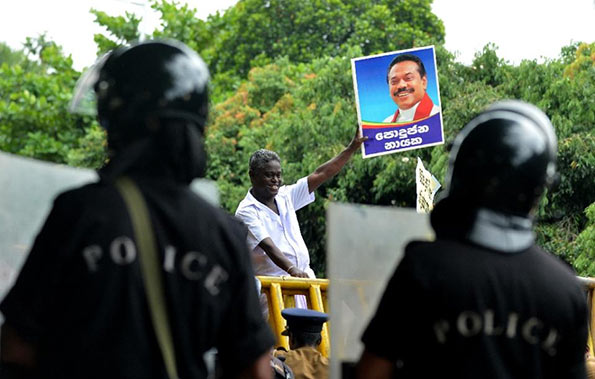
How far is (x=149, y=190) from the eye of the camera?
2.77m

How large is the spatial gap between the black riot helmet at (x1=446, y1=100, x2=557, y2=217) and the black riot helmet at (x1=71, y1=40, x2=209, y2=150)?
0.67m

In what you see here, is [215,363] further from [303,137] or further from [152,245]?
[303,137]

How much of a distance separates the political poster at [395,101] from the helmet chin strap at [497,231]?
558 cm

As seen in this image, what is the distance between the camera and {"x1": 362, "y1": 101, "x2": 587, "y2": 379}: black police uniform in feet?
9.38

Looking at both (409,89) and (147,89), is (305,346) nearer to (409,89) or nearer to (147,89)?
(409,89)

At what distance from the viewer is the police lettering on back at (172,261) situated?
266cm

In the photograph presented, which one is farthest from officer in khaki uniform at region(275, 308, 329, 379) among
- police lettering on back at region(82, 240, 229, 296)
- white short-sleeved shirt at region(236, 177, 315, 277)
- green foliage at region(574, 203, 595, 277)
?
green foliage at region(574, 203, 595, 277)

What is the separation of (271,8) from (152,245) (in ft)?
134

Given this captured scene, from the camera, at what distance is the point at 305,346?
20.7ft

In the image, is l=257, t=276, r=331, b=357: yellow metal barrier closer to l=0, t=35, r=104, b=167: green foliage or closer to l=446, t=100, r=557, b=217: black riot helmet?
l=446, t=100, r=557, b=217: black riot helmet

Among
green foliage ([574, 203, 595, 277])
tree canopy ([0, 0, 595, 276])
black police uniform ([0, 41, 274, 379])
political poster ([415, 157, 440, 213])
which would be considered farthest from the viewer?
tree canopy ([0, 0, 595, 276])

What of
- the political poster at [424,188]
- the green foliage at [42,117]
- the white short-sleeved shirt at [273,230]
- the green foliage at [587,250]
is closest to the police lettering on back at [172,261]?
the white short-sleeved shirt at [273,230]

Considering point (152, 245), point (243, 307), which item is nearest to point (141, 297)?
point (152, 245)

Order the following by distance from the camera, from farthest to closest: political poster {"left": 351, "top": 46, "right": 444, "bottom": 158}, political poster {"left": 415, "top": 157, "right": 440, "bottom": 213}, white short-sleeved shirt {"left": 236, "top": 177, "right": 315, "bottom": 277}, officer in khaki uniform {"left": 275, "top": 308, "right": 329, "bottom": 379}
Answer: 1. political poster {"left": 415, "top": 157, "right": 440, "bottom": 213}
2. political poster {"left": 351, "top": 46, "right": 444, "bottom": 158}
3. white short-sleeved shirt {"left": 236, "top": 177, "right": 315, "bottom": 277}
4. officer in khaki uniform {"left": 275, "top": 308, "right": 329, "bottom": 379}
